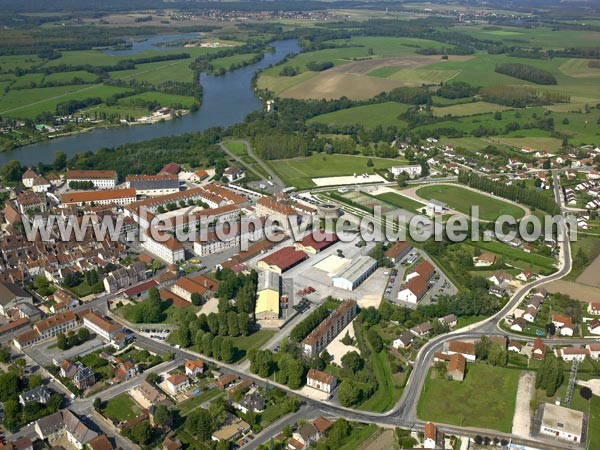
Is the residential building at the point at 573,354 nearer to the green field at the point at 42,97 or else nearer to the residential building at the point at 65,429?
the residential building at the point at 65,429

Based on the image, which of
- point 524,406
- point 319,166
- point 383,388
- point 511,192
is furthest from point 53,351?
point 511,192

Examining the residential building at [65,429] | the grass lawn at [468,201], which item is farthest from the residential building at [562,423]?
the grass lawn at [468,201]

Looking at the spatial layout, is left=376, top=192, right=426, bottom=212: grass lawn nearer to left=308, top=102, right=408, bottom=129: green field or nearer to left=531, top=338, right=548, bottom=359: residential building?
left=531, top=338, right=548, bottom=359: residential building

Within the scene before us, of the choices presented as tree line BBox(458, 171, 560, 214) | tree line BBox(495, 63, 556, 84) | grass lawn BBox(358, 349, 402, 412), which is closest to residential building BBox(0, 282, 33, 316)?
grass lawn BBox(358, 349, 402, 412)

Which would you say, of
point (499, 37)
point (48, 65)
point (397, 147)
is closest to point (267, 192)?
point (397, 147)

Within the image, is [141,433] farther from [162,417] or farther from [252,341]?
[252,341]
